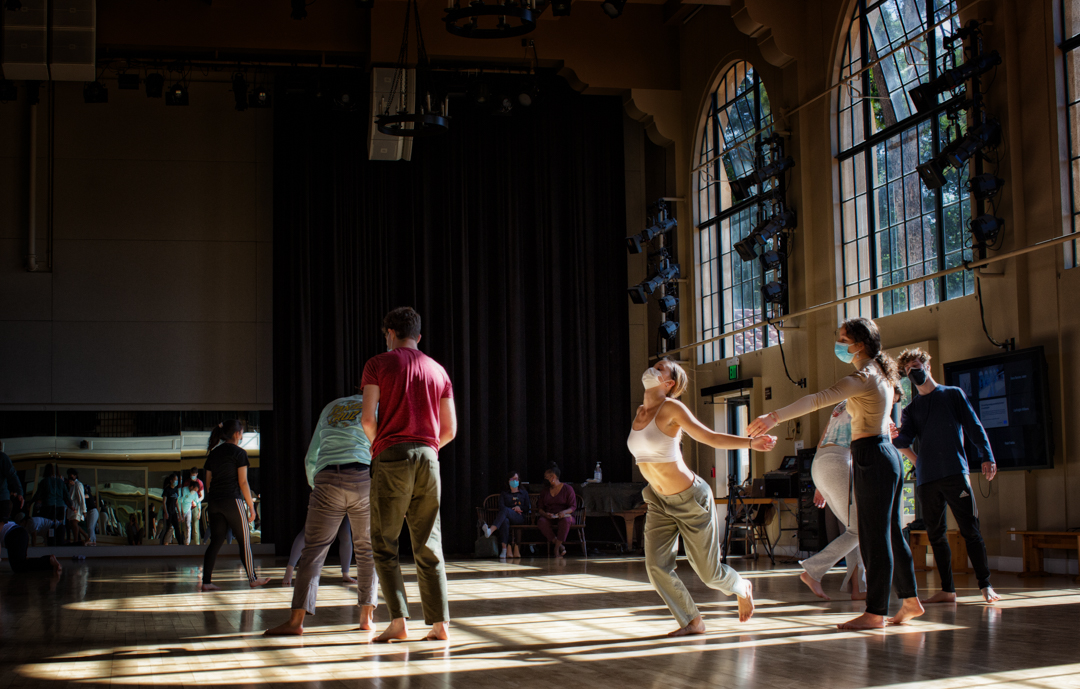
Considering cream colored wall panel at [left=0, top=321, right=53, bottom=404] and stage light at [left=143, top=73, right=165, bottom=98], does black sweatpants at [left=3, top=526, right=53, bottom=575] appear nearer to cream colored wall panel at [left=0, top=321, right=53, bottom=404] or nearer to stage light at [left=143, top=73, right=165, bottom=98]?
cream colored wall panel at [left=0, top=321, right=53, bottom=404]

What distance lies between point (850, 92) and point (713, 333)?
146 inches

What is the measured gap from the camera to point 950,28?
8805 mm

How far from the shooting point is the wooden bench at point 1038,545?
7.17m

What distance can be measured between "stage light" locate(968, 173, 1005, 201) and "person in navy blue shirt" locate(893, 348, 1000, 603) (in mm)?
3112

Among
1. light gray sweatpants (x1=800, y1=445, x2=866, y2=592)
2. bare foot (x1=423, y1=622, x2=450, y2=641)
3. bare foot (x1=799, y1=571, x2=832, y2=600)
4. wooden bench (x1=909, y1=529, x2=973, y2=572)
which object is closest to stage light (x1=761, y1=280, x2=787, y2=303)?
wooden bench (x1=909, y1=529, x2=973, y2=572)

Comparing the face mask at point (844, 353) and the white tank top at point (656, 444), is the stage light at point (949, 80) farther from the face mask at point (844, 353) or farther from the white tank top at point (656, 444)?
the white tank top at point (656, 444)

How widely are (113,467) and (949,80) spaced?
10.5 metres

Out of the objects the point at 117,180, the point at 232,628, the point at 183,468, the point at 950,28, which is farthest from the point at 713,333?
the point at 232,628

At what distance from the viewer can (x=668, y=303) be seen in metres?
12.9

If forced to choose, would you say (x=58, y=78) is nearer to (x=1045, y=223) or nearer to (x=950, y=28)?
(x=950, y=28)

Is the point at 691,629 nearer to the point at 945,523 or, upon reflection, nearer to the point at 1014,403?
the point at 945,523

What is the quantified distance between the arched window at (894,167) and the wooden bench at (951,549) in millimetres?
2075

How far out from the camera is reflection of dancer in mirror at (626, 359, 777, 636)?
4.27 m

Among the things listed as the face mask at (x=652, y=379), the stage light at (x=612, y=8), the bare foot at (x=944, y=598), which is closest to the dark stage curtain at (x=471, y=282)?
the stage light at (x=612, y=8)
